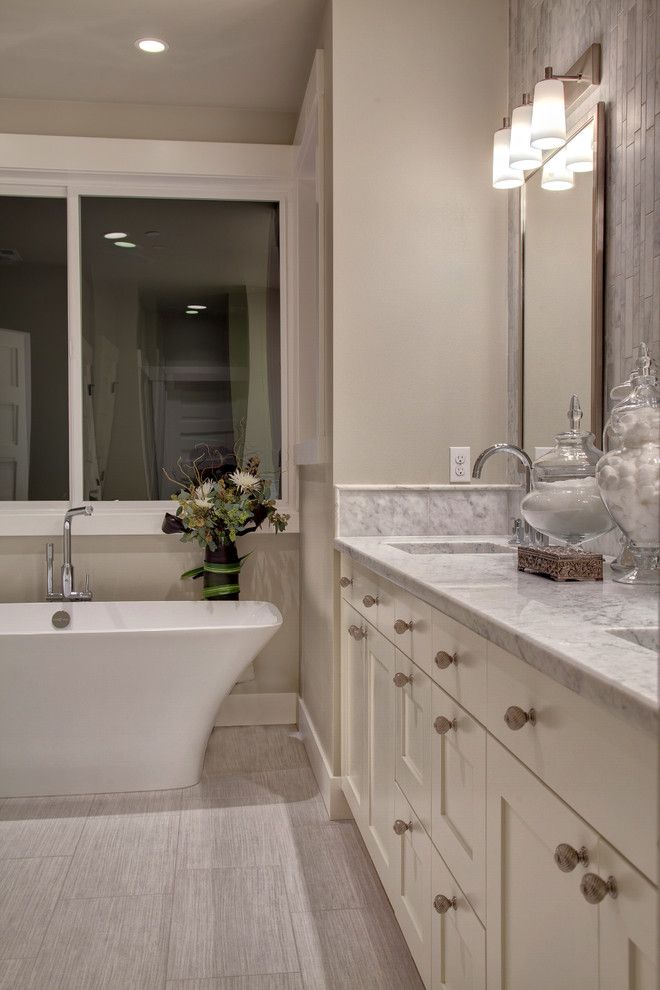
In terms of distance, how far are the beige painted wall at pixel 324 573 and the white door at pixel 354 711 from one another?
6cm

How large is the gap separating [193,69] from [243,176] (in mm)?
473

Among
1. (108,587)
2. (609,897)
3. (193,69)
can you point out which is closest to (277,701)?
(108,587)

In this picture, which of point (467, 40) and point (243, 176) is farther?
point (243, 176)

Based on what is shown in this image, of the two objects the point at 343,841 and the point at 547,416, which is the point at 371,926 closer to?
the point at 343,841

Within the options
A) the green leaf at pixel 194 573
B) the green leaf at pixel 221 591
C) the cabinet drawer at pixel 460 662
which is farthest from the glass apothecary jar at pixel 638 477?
the green leaf at pixel 194 573

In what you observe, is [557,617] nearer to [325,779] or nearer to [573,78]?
[573,78]

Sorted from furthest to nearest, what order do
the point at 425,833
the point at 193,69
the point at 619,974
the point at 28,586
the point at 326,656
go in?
the point at 28,586 < the point at 193,69 < the point at 326,656 < the point at 425,833 < the point at 619,974

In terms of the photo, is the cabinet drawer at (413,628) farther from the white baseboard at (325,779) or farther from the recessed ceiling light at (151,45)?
the recessed ceiling light at (151,45)

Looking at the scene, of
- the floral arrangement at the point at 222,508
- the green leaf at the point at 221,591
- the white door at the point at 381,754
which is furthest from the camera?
the green leaf at the point at 221,591

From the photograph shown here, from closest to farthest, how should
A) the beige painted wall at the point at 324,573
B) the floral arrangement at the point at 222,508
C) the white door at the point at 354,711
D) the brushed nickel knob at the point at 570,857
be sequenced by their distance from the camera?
1. the brushed nickel knob at the point at 570,857
2. the white door at the point at 354,711
3. the beige painted wall at the point at 324,573
4. the floral arrangement at the point at 222,508

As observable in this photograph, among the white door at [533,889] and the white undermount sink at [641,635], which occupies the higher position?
the white undermount sink at [641,635]

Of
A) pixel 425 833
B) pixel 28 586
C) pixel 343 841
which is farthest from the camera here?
pixel 28 586

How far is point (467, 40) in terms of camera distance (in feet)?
8.55

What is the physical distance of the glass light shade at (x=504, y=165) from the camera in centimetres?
236
